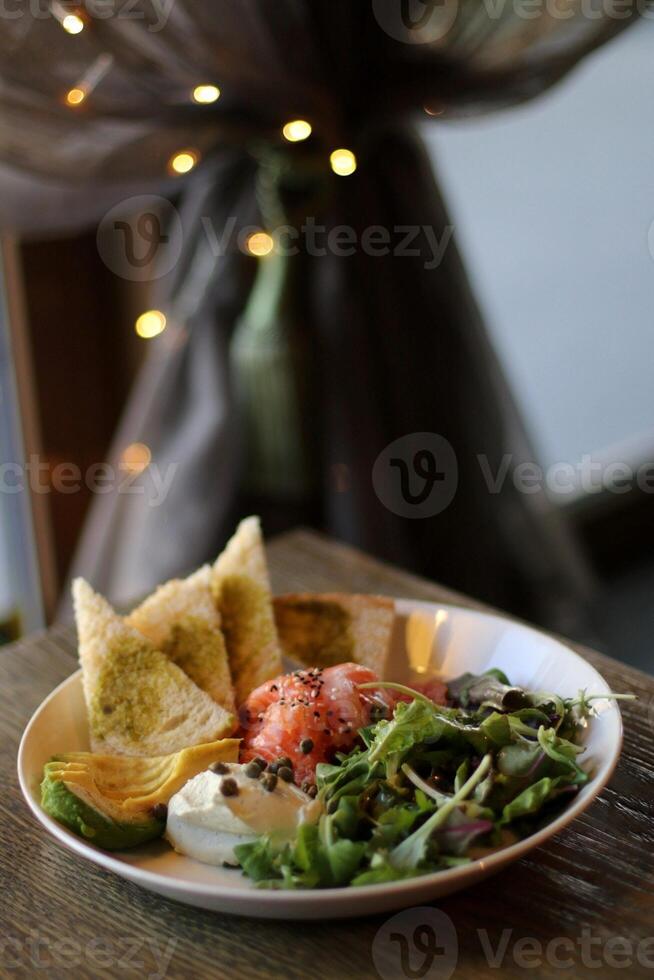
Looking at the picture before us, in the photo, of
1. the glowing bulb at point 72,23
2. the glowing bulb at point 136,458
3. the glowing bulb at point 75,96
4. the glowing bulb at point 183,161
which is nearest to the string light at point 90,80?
the glowing bulb at point 75,96

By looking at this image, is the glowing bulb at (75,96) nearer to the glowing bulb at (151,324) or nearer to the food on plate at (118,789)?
the glowing bulb at (151,324)

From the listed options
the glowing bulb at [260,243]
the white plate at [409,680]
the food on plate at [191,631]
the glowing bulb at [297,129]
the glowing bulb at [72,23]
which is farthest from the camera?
the glowing bulb at [260,243]

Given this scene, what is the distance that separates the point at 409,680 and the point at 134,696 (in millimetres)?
340

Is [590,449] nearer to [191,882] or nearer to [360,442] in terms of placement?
[360,442]

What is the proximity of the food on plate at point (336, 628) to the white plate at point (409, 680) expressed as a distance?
0.09 ft

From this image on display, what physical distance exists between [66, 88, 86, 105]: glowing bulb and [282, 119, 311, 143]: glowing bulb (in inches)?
15.6

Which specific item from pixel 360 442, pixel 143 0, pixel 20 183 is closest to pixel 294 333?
pixel 360 442

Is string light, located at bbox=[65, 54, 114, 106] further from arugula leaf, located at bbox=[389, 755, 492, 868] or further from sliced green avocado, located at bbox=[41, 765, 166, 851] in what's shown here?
arugula leaf, located at bbox=[389, 755, 492, 868]

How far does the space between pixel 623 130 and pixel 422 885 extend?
268 centimetres

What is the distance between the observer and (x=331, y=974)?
91 cm

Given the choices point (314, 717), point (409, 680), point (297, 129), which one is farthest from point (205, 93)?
point (314, 717)

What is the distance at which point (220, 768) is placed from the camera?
3.33ft

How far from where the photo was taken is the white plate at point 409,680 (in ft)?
2.93

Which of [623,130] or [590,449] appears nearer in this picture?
[623,130]
